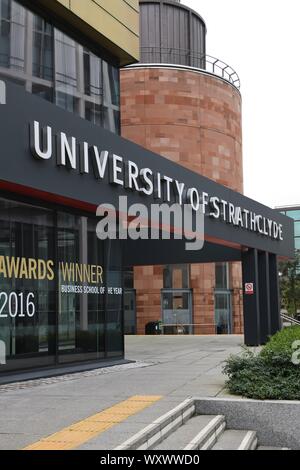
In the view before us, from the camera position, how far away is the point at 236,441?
820 cm

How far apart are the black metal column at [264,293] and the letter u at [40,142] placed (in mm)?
14279

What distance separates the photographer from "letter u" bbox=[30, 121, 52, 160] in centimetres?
1120

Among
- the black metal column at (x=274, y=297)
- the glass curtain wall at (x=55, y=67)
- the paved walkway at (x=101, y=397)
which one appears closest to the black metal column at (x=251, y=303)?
the black metal column at (x=274, y=297)

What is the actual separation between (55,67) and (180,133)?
86.5 ft

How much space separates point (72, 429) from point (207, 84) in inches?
1441

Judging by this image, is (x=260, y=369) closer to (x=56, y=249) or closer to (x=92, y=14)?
(x=56, y=249)

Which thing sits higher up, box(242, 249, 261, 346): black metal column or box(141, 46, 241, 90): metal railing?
box(141, 46, 241, 90): metal railing

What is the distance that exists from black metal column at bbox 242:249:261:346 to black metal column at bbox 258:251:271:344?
4.30ft

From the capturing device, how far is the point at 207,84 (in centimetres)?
4144

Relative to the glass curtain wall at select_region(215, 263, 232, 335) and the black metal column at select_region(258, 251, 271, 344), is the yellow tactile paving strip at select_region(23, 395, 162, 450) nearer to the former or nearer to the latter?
the black metal column at select_region(258, 251, 271, 344)

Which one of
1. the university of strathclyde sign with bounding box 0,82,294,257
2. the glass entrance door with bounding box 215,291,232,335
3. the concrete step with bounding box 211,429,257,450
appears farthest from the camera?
the glass entrance door with bounding box 215,291,232,335

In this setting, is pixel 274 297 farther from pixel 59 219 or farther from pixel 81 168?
pixel 81 168

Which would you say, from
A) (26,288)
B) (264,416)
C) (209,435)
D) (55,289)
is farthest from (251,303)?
(209,435)

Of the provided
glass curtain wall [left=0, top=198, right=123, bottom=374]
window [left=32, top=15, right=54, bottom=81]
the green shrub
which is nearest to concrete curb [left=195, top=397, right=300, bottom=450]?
the green shrub
